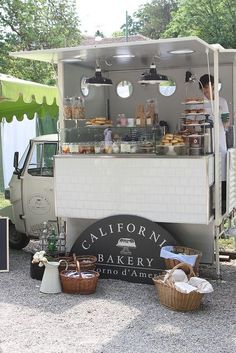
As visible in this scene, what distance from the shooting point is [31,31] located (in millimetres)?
16672

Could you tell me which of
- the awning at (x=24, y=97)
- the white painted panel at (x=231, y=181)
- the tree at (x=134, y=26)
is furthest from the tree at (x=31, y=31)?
the tree at (x=134, y=26)

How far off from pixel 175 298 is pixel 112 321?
637 mm

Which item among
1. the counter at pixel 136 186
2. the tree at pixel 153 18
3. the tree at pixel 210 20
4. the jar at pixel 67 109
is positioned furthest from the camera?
the tree at pixel 153 18

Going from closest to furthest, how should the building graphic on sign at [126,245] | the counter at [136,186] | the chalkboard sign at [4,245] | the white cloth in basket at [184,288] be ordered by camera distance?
the white cloth in basket at [184,288] < the counter at [136,186] < the building graphic on sign at [126,245] < the chalkboard sign at [4,245]

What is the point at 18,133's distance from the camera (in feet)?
42.5

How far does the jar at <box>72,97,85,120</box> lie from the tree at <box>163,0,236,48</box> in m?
11.6

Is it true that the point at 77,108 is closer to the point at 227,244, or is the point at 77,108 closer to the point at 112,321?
the point at 112,321

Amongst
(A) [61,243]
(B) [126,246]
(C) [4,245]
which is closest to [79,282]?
(B) [126,246]

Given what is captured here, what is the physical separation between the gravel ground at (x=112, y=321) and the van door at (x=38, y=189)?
1.33 metres

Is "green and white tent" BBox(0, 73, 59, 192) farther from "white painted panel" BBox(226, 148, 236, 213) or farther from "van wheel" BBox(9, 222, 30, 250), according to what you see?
"white painted panel" BBox(226, 148, 236, 213)

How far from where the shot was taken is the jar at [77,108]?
6629mm

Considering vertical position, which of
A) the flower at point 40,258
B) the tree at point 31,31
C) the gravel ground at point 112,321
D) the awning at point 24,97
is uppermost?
the tree at point 31,31

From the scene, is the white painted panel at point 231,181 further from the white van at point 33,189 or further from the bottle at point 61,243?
the white van at point 33,189

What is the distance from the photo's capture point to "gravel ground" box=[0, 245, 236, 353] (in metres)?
4.20
